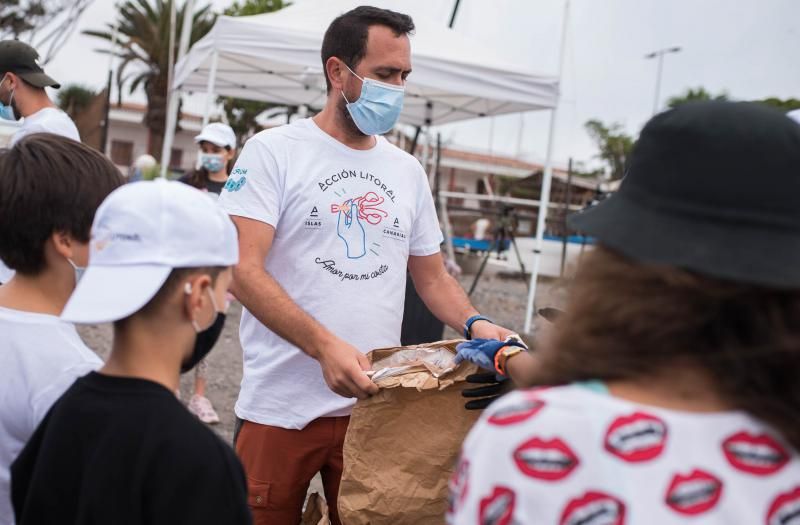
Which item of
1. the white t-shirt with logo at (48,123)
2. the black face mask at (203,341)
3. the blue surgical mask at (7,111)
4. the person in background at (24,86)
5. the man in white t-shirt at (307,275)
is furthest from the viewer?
the blue surgical mask at (7,111)

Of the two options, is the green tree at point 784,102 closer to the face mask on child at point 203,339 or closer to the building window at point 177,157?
the face mask on child at point 203,339

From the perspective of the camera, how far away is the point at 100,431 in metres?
1.24

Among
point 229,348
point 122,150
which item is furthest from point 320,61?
point 122,150

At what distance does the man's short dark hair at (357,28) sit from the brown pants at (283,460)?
1242 millimetres

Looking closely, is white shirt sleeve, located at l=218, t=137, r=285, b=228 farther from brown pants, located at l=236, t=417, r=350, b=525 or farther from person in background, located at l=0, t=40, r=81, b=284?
person in background, located at l=0, t=40, r=81, b=284

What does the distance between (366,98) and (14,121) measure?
224 centimetres

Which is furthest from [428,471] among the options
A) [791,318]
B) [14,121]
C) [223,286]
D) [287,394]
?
[14,121]

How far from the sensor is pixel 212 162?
625 centimetres

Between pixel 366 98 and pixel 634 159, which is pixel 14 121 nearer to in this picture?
pixel 366 98

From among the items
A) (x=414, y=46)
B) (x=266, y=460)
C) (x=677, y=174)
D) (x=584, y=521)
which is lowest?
(x=266, y=460)

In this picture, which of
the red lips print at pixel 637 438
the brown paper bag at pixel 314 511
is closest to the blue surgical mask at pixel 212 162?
the brown paper bag at pixel 314 511

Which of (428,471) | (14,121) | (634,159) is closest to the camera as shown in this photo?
(634,159)

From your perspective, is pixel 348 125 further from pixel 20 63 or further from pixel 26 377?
pixel 20 63

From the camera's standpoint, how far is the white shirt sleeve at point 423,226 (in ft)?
8.59
